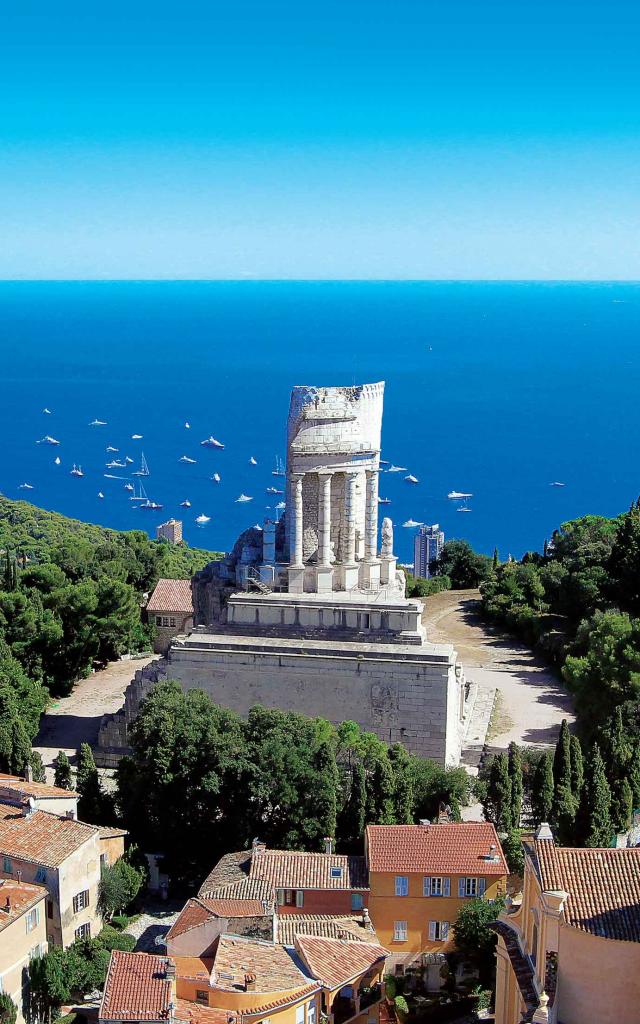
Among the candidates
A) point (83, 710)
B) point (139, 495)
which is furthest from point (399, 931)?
point (139, 495)

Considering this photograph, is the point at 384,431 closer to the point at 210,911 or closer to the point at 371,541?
the point at 371,541

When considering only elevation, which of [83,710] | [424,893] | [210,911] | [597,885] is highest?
[83,710]

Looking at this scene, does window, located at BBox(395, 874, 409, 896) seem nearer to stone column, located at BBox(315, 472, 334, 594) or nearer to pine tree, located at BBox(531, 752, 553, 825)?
pine tree, located at BBox(531, 752, 553, 825)

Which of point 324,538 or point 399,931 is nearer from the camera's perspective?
point 399,931

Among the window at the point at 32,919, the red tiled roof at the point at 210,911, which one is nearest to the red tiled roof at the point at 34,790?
the window at the point at 32,919

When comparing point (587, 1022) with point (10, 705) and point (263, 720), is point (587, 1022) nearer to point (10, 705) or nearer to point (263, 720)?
point (263, 720)

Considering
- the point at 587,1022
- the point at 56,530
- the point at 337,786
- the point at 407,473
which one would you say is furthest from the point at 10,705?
the point at 407,473
